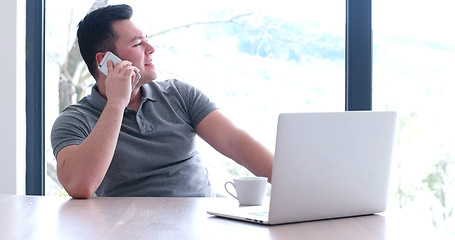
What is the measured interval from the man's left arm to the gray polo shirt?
40 mm

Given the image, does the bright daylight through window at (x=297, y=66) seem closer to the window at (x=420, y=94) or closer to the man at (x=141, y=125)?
the window at (x=420, y=94)

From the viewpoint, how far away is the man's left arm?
2086 mm

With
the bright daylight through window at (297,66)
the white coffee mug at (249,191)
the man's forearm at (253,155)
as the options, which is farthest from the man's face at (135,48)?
the white coffee mug at (249,191)

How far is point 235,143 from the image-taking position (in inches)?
85.7

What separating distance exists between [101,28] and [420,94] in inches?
60.4

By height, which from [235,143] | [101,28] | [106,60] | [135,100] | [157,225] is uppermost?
[101,28]

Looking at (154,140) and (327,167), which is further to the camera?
(154,140)

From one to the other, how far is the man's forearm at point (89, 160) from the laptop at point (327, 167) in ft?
1.78

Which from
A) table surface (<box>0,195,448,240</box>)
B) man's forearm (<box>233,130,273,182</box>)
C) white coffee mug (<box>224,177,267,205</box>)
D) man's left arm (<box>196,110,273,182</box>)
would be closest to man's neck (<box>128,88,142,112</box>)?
man's left arm (<box>196,110,273,182</box>)

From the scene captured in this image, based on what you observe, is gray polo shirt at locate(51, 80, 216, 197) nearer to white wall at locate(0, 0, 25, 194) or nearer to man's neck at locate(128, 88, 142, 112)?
man's neck at locate(128, 88, 142, 112)

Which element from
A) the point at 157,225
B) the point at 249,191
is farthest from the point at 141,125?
the point at 157,225

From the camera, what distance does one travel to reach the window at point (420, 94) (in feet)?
9.32

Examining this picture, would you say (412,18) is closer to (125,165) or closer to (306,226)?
(125,165)

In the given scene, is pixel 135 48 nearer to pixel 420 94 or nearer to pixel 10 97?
pixel 10 97
